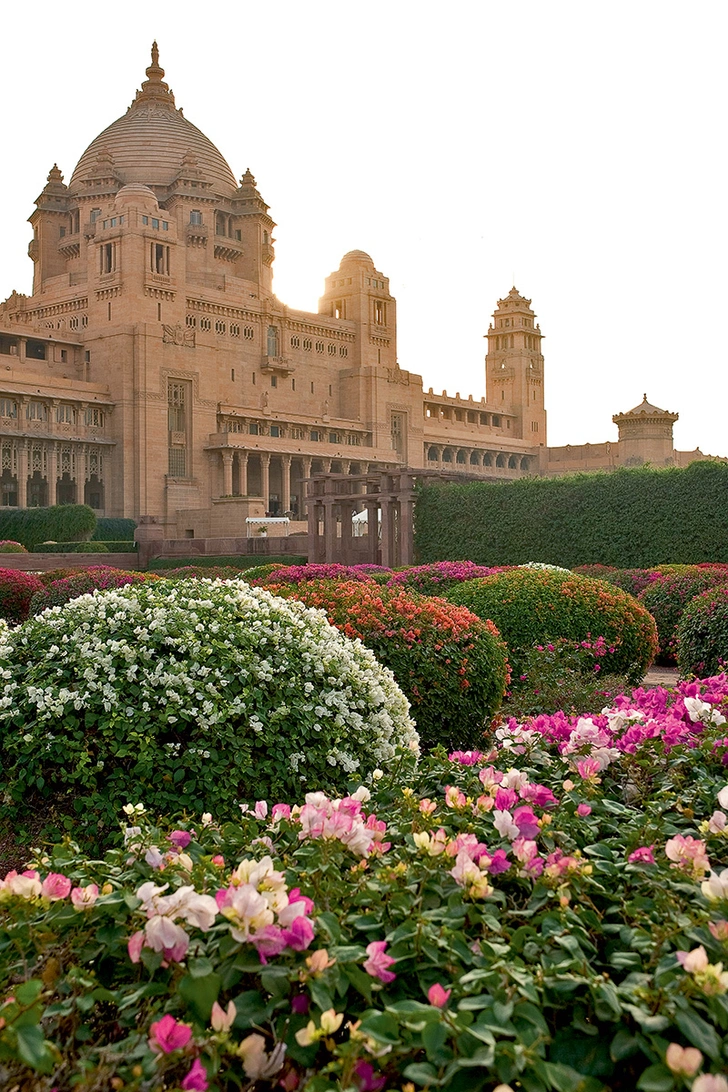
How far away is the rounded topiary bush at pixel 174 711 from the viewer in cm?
499

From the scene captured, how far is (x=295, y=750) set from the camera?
5281 millimetres

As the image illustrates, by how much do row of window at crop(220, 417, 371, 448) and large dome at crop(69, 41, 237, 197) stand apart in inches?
744

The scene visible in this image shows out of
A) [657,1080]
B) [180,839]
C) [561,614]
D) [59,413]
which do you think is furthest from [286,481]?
[657,1080]

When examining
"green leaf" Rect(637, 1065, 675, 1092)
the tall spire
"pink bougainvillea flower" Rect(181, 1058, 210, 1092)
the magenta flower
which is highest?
the tall spire

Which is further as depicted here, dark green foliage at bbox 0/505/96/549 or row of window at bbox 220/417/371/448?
row of window at bbox 220/417/371/448

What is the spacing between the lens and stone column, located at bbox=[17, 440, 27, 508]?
50.5 meters

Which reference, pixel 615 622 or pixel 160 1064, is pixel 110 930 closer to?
pixel 160 1064

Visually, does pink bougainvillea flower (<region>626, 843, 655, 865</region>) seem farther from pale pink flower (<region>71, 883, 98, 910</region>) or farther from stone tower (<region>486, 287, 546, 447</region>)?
stone tower (<region>486, 287, 546, 447</region>)

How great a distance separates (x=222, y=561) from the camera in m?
35.5

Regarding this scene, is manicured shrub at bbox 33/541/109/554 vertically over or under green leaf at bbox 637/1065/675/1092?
over

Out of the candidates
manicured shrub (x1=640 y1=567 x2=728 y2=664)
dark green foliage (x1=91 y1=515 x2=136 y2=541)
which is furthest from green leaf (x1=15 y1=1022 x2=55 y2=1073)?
dark green foliage (x1=91 y1=515 x2=136 y2=541)

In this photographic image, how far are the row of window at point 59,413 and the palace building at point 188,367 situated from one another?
0.31 feet

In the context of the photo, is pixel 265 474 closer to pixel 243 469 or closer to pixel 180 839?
pixel 243 469

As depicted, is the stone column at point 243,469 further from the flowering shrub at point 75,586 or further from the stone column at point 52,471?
the flowering shrub at point 75,586
